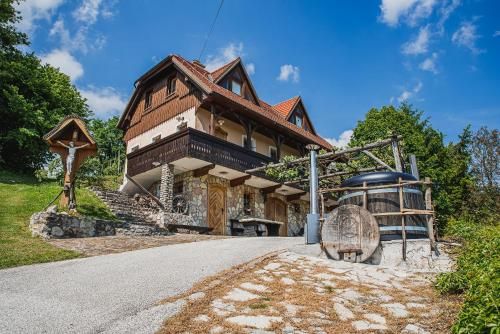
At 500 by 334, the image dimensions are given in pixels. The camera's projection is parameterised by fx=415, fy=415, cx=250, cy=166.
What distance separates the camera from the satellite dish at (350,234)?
8.24 m

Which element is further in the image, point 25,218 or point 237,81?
point 237,81

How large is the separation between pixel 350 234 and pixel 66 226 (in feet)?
26.1

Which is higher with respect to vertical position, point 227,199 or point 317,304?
point 227,199

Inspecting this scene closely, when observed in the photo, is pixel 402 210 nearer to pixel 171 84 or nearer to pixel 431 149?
pixel 171 84

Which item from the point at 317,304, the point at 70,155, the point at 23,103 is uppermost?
the point at 23,103

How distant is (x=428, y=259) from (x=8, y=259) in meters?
8.20

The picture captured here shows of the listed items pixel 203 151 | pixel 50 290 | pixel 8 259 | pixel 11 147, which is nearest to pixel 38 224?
pixel 8 259

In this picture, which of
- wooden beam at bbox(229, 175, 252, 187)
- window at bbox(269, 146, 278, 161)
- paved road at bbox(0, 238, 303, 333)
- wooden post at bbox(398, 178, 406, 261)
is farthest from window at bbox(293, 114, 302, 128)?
wooden post at bbox(398, 178, 406, 261)

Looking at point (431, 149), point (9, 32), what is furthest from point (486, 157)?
point (9, 32)

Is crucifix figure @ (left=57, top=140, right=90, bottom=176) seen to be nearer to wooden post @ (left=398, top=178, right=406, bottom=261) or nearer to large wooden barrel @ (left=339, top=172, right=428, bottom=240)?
large wooden barrel @ (left=339, top=172, right=428, bottom=240)

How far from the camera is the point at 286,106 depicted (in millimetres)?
26938

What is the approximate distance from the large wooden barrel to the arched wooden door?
13037 mm

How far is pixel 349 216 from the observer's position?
8.52 metres

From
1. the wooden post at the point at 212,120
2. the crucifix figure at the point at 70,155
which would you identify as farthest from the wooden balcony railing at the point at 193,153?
the crucifix figure at the point at 70,155
